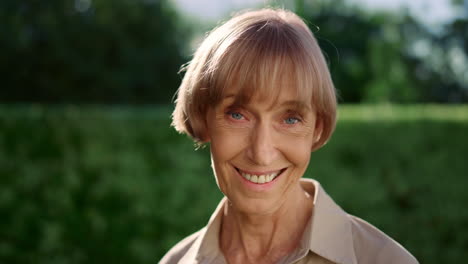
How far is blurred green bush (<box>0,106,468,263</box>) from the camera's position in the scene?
711 cm

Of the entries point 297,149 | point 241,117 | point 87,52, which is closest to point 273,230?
point 297,149

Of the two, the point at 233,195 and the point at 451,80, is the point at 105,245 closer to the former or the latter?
the point at 233,195

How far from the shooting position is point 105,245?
23.3 feet

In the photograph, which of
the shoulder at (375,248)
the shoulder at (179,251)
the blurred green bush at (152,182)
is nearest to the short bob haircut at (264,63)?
the shoulder at (375,248)

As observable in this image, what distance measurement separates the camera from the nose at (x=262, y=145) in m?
1.98

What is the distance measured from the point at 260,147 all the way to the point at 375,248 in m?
0.54

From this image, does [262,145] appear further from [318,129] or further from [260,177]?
[318,129]

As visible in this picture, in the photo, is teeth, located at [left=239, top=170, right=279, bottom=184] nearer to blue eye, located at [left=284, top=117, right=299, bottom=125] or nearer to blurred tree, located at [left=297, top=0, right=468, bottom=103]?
blue eye, located at [left=284, top=117, right=299, bottom=125]

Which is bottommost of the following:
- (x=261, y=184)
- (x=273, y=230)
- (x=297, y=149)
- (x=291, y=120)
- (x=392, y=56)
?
(x=392, y=56)

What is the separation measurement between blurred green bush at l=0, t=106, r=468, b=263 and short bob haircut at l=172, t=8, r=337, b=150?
532cm

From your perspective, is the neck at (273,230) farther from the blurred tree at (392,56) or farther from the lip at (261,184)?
the blurred tree at (392,56)

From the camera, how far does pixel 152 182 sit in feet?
24.3

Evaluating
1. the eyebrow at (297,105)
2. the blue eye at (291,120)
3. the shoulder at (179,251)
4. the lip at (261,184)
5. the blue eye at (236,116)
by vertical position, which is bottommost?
the shoulder at (179,251)

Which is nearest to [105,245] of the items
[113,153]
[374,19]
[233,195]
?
[113,153]
